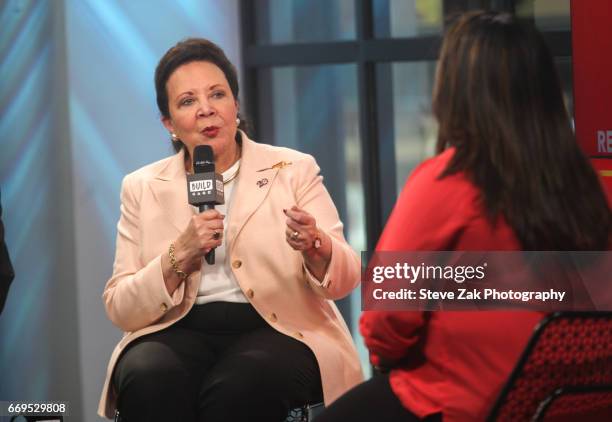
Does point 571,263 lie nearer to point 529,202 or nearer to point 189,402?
point 529,202

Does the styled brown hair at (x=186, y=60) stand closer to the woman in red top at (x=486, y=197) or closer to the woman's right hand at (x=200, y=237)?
the woman's right hand at (x=200, y=237)

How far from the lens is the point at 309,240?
2891 millimetres

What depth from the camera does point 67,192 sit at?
411 centimetres

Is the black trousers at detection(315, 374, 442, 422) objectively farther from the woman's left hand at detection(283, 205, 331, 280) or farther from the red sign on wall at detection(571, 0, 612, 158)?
the red sign on wall at detection(571, 0, 612, 158)

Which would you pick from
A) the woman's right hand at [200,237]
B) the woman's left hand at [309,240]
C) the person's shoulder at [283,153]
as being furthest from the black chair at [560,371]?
the person's shoulder at [283,153]

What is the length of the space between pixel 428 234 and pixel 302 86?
9.58 ft

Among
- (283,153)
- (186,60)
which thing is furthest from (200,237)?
(186,60)

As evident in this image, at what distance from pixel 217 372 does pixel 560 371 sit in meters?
1.15

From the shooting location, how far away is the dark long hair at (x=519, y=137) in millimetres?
2186

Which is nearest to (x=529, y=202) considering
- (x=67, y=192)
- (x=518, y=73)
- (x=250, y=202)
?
(x=518, y=73)

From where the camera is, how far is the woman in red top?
219cm

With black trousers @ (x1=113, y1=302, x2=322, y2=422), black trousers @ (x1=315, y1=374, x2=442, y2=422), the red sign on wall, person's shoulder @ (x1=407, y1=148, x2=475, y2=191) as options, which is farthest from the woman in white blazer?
the red sign on wall

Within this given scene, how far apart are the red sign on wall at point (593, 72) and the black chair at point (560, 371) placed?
1.09 m

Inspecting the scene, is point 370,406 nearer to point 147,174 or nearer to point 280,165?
point 280,165
